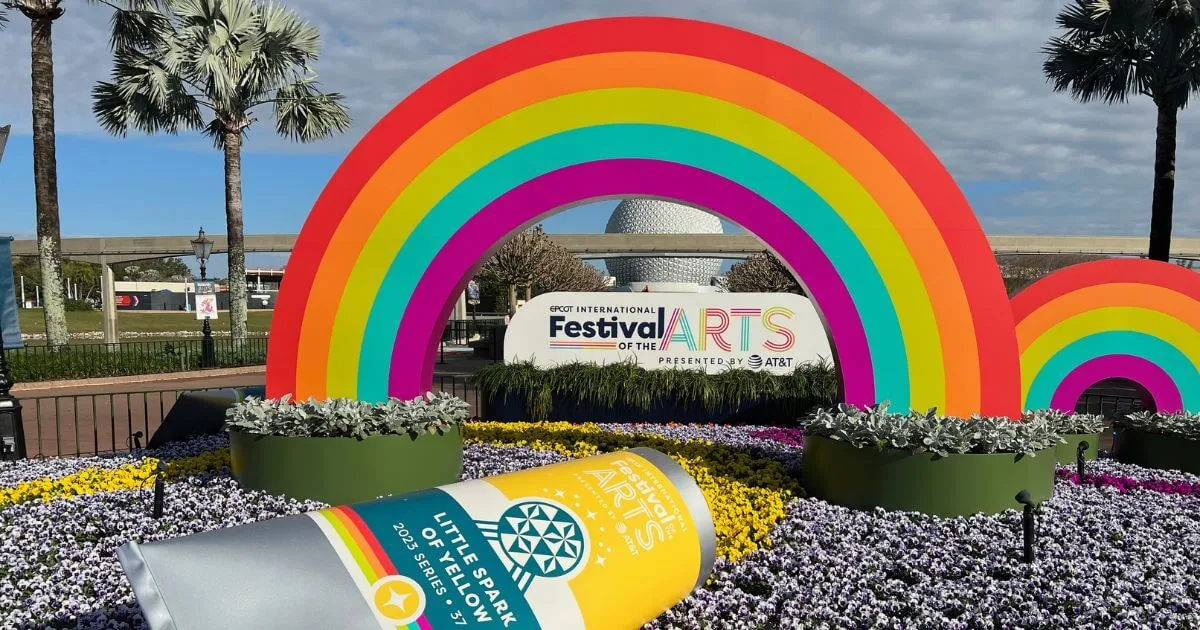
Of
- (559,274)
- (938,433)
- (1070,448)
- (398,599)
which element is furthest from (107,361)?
(559,274)

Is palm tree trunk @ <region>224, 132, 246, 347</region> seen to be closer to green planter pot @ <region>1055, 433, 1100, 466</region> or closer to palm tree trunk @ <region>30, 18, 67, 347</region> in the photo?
palm tree trunk @ <region>30, 18, 67, 347</region>

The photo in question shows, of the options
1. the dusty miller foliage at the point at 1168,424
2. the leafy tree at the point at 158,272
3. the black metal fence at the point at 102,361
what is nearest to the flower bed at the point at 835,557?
the dusty miller foliage at the point at 1168,424

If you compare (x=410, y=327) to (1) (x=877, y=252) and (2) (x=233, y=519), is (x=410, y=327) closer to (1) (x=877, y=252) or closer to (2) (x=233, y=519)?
(2) (x=233, y=519)

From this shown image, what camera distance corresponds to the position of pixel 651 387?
11.4 metres

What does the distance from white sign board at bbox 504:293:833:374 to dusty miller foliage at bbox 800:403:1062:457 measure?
6.50 metres

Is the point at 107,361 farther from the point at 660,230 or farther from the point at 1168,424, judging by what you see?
the point at 660,230

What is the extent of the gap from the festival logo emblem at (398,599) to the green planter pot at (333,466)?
337cm

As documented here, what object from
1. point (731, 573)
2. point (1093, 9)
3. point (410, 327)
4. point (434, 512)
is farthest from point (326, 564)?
point (1093, 9)

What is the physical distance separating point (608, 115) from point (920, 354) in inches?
125

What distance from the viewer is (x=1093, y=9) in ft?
53.4

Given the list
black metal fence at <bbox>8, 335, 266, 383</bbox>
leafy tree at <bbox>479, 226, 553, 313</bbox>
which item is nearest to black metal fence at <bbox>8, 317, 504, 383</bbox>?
black metal fence at <bbox>8, 335, 266, 383</bbox>

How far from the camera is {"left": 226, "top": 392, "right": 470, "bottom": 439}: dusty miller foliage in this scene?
238 inches

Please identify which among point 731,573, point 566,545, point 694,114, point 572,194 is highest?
point 694,114

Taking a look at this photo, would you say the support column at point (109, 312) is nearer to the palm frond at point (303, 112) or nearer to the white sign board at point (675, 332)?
the palm frond at point (303, 112)
